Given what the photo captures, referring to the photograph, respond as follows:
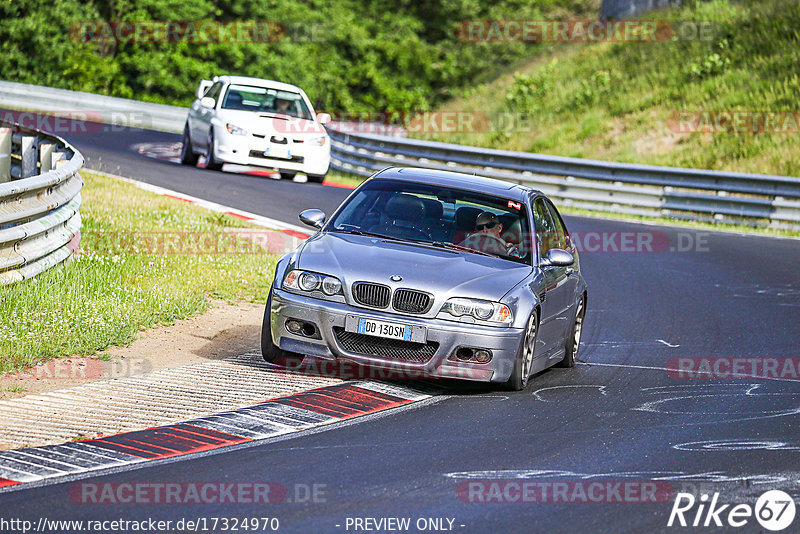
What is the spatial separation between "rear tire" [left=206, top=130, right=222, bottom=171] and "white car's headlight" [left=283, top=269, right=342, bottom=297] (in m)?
14.1

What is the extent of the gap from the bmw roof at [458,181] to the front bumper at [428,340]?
1662 mm

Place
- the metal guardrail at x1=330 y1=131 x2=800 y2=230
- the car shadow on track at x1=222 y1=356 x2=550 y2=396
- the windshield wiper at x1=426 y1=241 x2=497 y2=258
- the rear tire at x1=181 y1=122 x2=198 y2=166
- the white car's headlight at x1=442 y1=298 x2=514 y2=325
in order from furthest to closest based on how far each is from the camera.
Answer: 1. the rear tire at x1=181 y1=122 x2=198 y2=166
2. the metal guardrail at x1=330 y1=131 x2=800 y2=230
3. the windshield wiper at x1=426 y1=241 x2=497 y2=258
4. the car shadow on track at x1=222 y1=356 x2=550 y2=396
5. the white car's headlight at x1=442 y1=298 x2=514 y2=325

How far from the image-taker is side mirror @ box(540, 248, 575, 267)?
939cm

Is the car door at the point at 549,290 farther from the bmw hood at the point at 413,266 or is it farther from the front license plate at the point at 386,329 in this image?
the front license plate at the point at 386,329

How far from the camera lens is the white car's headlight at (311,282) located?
8586 millimetres

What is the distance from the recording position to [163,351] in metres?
9.91

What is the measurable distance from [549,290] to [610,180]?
16118 mm

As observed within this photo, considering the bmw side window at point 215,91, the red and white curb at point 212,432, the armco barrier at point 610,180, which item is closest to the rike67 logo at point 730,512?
the red and white curb at point 212,432

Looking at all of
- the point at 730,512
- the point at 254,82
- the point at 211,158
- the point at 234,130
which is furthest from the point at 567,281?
the point at 254,82

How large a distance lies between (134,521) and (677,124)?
28.4 meters

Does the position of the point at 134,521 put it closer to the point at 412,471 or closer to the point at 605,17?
the point at 412,471

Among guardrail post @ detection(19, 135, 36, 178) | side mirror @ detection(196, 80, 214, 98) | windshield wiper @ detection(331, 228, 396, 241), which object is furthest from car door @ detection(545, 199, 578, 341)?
side mirror @ detection(196, 80, 214, 98)

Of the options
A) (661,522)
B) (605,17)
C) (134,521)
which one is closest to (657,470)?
(661,522)

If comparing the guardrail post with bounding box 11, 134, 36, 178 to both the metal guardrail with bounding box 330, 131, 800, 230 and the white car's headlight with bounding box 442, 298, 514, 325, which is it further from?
the metal guardrail with bounding box 330, 131, 800, 230
